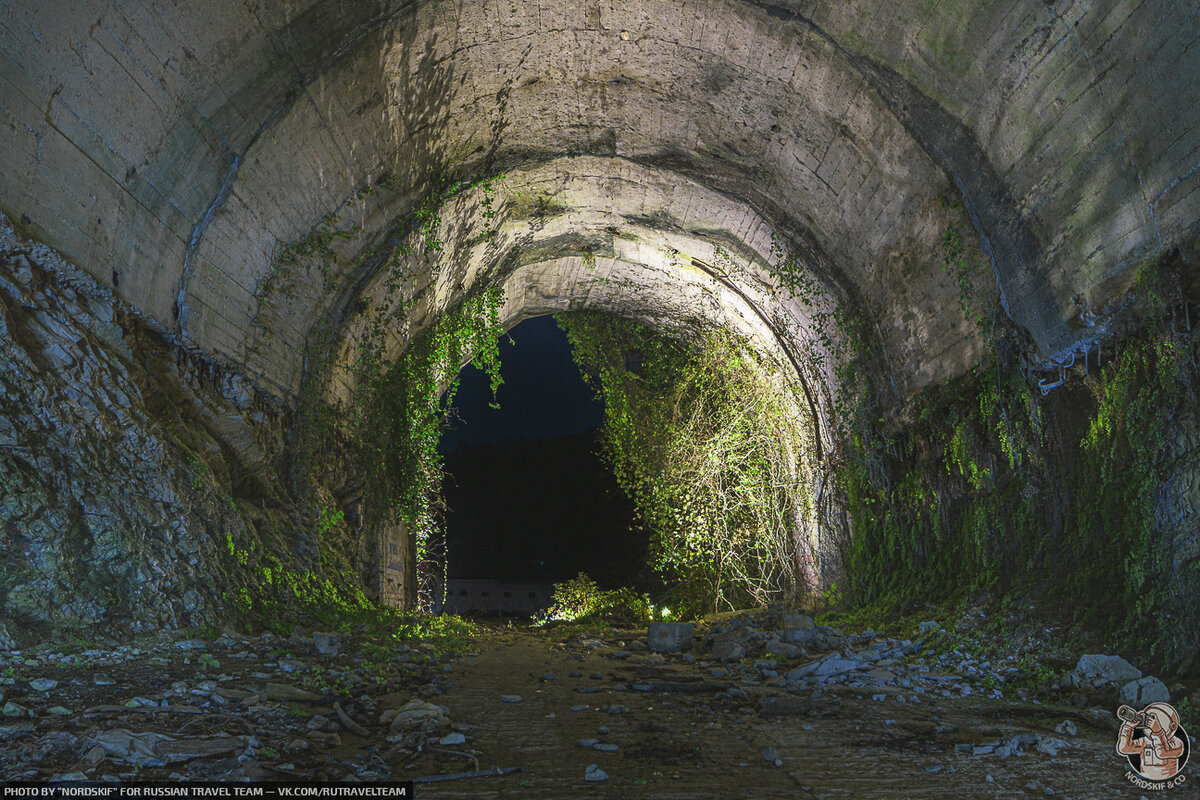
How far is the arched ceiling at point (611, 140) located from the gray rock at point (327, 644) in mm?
2395

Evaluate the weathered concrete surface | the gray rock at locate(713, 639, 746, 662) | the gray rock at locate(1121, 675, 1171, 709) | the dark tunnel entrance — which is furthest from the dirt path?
the dark tunnel entrance

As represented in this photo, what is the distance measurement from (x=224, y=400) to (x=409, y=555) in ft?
16.2

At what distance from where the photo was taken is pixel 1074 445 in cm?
560

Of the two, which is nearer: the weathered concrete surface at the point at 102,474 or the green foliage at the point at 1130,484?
the weathered concrete surface at the point at 102,474

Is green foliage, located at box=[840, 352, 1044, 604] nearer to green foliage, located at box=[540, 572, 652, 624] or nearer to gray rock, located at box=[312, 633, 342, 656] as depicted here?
green foliage, located at box=[540, 572, 652, 624]

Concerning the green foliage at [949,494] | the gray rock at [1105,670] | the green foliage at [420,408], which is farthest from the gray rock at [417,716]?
the green foliage at [420,408]

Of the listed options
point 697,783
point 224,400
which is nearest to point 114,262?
point 224,400

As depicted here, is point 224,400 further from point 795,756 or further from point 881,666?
point 881,666

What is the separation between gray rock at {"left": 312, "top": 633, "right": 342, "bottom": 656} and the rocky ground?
0.01 metres

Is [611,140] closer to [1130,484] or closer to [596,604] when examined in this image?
[1130,484]

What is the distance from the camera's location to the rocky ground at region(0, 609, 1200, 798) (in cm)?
271

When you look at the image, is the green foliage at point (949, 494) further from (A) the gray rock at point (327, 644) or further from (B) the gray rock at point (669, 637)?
(A) the gray rock at point (327, 644)

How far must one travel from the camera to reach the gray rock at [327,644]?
4973 millimetres

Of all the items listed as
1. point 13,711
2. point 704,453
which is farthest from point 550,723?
point 704,453
